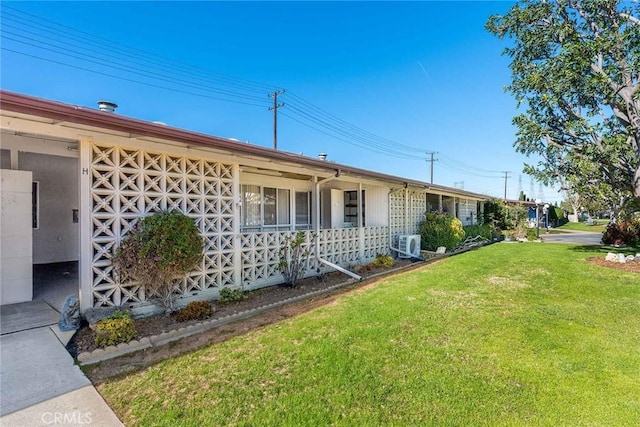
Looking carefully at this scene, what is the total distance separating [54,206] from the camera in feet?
31.7

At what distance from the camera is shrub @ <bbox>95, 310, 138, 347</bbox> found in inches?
178

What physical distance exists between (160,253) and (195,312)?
1.24 metres

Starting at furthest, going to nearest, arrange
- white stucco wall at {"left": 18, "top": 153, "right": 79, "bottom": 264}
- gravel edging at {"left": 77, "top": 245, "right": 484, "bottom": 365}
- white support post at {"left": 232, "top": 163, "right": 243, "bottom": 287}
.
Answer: white stucco wall at {"left": 18, "top": 153, "right": 79, "bottom": 264} < white support post at {"left": 232, "top": 163, "right": 243, "bottom": 287} < gravel edging at {"left": 77, "top": 245, "right": 484, "bottom": 365}

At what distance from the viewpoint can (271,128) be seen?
23891 millimetres

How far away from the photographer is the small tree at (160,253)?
536 cm

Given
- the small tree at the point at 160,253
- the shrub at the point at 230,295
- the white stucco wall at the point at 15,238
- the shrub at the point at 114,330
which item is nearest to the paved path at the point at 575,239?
the shrub at the point at 230,295

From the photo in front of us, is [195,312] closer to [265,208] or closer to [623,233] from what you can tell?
[265,208]

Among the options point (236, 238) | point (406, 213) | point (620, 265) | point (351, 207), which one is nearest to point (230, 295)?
point (236, 238)

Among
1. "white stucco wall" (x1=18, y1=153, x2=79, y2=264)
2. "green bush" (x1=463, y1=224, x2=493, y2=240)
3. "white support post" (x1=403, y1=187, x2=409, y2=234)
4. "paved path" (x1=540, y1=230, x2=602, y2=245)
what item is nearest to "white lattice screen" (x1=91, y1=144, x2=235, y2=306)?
"white stucco wall" (x1=18, y1=153, x2=79, y2=264)

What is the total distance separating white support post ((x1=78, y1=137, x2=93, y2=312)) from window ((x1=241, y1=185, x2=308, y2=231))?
4.74 metres

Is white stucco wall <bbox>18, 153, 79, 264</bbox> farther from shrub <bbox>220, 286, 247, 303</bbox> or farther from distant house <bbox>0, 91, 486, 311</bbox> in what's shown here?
shrub <bbox>220, 286, 247, 303</bbox>

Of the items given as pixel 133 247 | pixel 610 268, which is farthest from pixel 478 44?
pixel 133 247

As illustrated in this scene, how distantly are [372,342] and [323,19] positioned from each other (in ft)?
47.6
